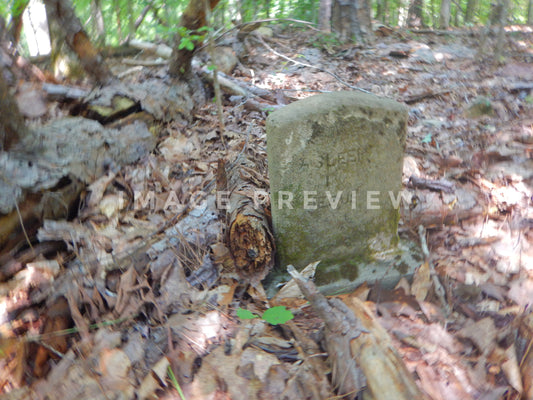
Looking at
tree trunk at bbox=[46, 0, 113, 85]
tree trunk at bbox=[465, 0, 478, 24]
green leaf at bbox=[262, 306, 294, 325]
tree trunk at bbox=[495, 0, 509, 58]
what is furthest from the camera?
tree trunk at bbox=[465, 0, 478, 24]

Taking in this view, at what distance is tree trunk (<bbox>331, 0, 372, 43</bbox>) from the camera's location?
7.16 m

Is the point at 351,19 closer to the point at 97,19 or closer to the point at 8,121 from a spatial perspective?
the point at 97,19

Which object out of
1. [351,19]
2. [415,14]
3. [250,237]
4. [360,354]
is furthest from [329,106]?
[415,14]

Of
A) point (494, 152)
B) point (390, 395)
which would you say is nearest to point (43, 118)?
point (390, 395)

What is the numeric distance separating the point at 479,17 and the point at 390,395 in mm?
15879

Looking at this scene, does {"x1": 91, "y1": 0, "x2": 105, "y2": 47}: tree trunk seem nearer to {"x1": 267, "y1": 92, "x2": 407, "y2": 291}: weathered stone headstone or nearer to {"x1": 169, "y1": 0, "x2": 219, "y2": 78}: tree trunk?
{"x1": 169, "y1": 0, "x2": 219, "y2": 78}: tree trunk

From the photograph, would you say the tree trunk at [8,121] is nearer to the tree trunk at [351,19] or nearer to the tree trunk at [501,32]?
the tree trunk at [351,19]

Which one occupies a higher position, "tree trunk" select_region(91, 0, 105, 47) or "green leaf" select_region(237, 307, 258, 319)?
→ "tree trunk" select_region(91, 0, 105, 47)

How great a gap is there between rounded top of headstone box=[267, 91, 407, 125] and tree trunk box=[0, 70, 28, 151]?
187 cm

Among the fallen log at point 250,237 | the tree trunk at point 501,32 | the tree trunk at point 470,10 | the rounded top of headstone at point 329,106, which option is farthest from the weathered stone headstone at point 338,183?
the tree trunk at point 470,10

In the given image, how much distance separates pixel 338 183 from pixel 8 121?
238 cm

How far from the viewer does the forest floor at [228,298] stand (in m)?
1.73

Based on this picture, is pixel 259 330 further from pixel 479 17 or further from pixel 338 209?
pixel 479 17

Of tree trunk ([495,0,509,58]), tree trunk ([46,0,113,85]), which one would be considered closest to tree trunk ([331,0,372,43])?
tree trunk ([495,0,509,58])
